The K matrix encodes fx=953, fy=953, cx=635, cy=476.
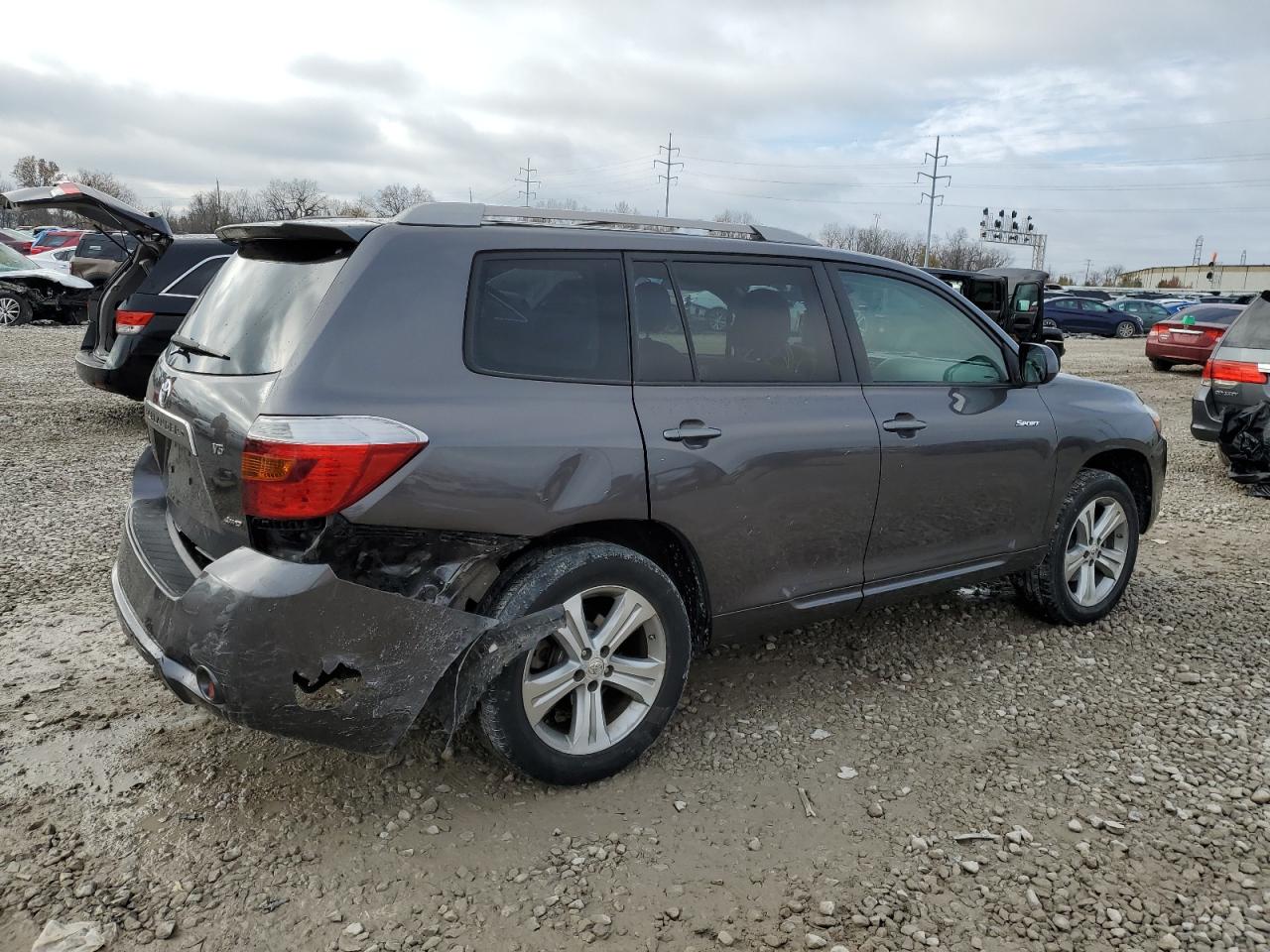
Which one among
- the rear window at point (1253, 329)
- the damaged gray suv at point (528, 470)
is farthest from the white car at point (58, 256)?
the rear window at point (1253, 329)

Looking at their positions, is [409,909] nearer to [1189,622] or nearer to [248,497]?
[248,497]

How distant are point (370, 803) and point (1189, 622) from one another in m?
3.93

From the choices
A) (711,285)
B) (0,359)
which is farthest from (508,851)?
(0,359)

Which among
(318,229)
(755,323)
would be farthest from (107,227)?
(755,323)

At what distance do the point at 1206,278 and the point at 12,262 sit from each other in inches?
4235

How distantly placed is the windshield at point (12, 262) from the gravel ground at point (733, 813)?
1664 centimetres

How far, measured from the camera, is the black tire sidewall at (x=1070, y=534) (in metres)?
4.35

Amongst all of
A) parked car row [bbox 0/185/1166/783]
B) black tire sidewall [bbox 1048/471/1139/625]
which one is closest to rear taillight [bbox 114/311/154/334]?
parked car row [bbox 0/185/1166/783]

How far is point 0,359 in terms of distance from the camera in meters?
13.2

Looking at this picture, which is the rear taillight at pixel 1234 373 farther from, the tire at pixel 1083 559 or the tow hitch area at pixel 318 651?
the tow hitch area at pixel 318 651

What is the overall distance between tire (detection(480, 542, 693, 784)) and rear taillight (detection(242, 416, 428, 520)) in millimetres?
567

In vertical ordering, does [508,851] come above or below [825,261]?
below

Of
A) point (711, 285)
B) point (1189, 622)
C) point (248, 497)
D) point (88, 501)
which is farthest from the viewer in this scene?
point (88, 501)

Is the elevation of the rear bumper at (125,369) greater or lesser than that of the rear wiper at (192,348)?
lesser
